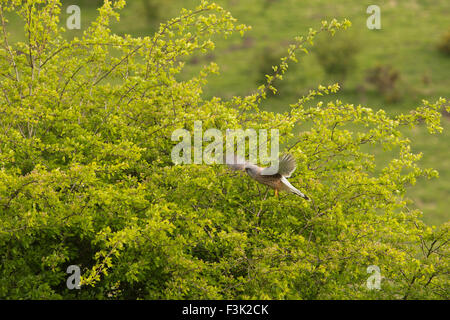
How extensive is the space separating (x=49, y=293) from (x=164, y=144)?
3620 mm

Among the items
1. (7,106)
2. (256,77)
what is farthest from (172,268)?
(256,77)

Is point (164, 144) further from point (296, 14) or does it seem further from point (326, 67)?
point (296, 14)

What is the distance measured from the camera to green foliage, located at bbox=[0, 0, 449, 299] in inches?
318

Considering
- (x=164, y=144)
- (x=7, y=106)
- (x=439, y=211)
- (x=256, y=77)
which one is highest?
(x=7, y=106)

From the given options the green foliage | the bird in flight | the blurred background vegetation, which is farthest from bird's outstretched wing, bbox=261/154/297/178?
the blurred background vegetation

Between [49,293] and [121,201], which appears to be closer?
[49,293]

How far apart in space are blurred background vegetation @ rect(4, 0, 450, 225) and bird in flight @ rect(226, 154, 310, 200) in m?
26.8

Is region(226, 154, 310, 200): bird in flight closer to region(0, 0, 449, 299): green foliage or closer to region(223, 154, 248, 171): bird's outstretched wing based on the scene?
region(223, 154, 248, 171): bird's outstretched wing

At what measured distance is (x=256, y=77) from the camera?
1727 inches

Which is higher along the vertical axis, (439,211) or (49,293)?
(49,293)

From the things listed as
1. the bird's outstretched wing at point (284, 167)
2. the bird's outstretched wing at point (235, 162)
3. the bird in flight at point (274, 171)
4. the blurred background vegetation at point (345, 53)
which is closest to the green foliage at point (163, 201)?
the bird's outstretched wing at point (235, 162)

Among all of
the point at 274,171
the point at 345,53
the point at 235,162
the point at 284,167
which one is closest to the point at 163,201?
the point at 235,162

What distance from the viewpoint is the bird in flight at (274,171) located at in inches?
303
